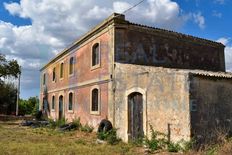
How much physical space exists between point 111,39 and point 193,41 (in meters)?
5.59

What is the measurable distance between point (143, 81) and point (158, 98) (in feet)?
4.14

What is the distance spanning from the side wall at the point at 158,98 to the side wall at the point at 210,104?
31 cm

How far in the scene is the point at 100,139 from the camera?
13.0m

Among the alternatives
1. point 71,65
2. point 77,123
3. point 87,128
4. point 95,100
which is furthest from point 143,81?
point 71,65

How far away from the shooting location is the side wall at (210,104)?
9.66m

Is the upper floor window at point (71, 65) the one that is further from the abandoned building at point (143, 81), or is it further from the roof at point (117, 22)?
the roof at point (117, 22)

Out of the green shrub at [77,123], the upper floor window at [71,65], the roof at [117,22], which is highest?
the roof at [117,22]

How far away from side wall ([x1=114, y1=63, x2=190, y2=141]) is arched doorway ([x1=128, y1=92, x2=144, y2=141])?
0.20 m

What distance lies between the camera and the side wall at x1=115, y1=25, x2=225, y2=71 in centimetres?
1492

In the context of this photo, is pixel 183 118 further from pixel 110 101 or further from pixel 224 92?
pixel 110 101

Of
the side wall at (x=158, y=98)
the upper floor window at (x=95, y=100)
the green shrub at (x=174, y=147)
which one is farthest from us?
the upper floor window at (x=95, y=100)

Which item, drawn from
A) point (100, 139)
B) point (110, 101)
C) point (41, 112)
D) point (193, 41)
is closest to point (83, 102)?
point (110, 101)

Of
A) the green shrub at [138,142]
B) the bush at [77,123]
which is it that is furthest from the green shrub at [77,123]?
the green shrub at [138,142]

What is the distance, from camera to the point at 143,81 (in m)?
12.0
